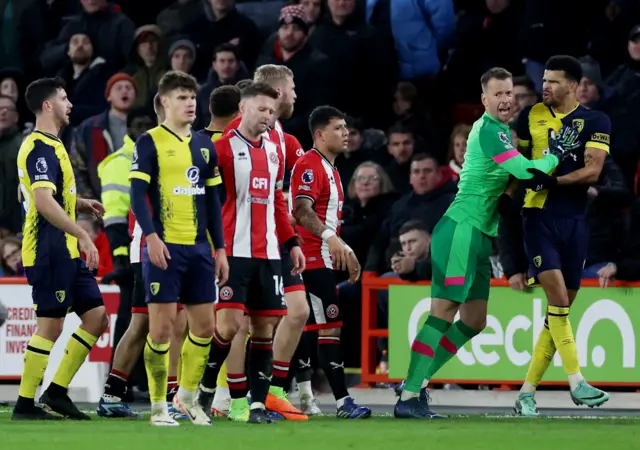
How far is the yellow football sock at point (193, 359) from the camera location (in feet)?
32.1

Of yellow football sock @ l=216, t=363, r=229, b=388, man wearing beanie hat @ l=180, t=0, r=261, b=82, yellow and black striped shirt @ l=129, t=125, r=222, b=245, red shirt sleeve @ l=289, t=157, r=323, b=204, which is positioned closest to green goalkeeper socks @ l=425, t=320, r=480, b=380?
red shirt sleeve @ l=289, t=157, r=323, b=204

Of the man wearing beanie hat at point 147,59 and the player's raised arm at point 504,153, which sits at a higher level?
the man wearing beanie hat at point 147,59

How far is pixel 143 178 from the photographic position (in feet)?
31.1

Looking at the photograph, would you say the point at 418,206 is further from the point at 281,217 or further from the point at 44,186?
the point at 44,186

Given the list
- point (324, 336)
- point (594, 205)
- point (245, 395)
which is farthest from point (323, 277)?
point (594, 205)

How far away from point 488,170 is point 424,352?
137cm

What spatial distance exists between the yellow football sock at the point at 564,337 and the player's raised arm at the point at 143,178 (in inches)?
125

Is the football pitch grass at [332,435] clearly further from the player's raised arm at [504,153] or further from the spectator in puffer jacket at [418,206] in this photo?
the spectator in puffer jacket at [418,206]

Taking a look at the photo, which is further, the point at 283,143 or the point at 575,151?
the point at 575,151

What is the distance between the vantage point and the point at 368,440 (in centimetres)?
863

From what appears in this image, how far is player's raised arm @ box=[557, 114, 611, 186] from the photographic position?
11.0 meters

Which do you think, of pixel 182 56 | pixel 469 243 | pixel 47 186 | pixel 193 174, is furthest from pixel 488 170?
pixel 182 56

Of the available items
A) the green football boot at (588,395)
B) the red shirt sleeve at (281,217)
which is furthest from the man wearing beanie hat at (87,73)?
the green football boot at (588,395)

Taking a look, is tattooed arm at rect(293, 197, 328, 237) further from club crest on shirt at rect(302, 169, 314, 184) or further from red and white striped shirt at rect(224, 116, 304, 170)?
red and white striped shirt at rect(224, 116, 304, 170)
